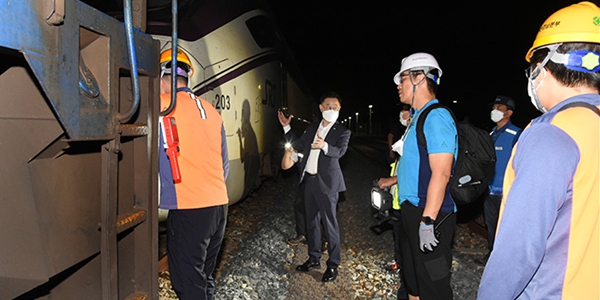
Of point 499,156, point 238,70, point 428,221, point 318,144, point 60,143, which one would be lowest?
point 428,221

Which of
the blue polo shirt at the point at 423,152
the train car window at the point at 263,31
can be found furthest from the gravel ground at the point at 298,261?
the train car window at the point at 263,31

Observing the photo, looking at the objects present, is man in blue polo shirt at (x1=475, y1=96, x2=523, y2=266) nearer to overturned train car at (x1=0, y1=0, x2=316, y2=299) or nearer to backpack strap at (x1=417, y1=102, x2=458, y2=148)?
backpack strap at (x1=417, y1=102, x2=458, y2=148)

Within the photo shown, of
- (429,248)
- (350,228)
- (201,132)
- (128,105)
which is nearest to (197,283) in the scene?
(201,132)

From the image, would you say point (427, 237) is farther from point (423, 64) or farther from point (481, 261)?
point (481, 261)

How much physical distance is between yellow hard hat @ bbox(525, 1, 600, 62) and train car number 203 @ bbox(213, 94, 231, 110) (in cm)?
342

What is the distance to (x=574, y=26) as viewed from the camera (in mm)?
1441

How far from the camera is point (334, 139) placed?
14.3 ft

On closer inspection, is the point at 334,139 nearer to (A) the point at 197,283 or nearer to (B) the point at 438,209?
(B) the point at 438,209

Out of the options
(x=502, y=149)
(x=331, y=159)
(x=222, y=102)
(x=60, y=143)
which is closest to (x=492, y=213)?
(x=502, y=149)

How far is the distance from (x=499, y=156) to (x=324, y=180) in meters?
2.10

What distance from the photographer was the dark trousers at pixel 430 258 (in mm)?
2613

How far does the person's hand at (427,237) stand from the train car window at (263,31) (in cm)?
404

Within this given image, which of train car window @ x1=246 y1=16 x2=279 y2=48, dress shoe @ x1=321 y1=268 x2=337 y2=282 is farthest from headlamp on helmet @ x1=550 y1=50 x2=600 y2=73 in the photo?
train car window @ x1=246 y1=16 x2=279 y2=48

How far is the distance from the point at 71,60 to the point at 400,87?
7.59 feet
